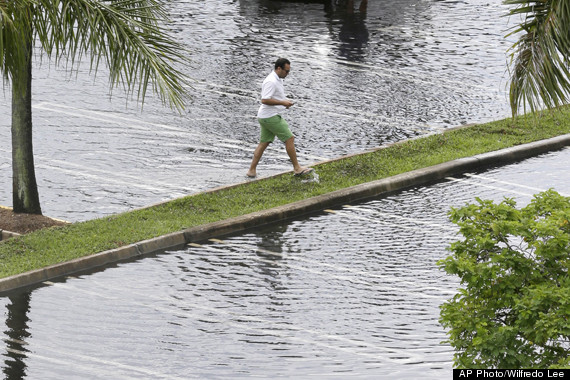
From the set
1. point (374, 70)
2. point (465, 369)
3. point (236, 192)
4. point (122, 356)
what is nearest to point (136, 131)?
point (236, 192)

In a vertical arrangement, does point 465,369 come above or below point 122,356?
above

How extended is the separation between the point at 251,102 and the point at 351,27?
7.09m

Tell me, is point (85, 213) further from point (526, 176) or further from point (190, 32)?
point (190, 32)

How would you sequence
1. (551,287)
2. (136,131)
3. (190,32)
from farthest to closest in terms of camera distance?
1. (190,32)
2. (136,131)
3. (551,287)

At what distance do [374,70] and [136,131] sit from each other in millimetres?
5690

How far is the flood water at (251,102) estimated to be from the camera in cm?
1516

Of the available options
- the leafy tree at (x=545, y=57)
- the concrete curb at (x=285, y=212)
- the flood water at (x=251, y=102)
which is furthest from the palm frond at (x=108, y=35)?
the leafy tree at (x=545, y=57)

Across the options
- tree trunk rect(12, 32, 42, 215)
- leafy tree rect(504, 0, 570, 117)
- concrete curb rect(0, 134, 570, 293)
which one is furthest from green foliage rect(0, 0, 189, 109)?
leafy tree rect(504, 0, 570, 117)

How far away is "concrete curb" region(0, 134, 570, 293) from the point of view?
1167 centimetres

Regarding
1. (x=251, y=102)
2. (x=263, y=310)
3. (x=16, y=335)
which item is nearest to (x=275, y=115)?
(x=251, y=102)

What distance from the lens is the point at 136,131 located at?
17.2m

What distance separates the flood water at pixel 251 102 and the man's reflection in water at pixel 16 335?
261cm

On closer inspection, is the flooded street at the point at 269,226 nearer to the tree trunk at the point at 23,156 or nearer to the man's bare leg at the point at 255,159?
the man's bare leg at the point at 255,159

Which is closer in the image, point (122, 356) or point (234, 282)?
point (122, 356)
